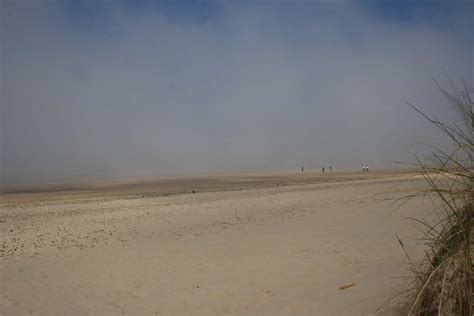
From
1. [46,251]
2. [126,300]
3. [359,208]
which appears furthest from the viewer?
[359,208]

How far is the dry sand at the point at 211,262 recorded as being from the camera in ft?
16.4

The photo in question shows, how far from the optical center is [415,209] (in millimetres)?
11039

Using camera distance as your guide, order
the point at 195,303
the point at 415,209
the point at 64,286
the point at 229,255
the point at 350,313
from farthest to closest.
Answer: the point at 415,209 → the point at 229,255 → the point at 64,286 → the point at 195,303 → the point at 350,313

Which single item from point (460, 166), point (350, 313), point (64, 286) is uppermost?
point (460, 166)

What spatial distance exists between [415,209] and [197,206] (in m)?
9.56

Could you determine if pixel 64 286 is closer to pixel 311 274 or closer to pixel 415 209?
pixel 311 274

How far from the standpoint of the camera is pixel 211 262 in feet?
25.2

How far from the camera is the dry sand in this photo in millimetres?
4984

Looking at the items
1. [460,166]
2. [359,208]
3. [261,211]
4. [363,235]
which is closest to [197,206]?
[261,211]

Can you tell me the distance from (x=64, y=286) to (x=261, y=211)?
8.70 m

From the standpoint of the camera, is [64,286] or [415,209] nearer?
[64,286]

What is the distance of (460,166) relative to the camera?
2.97 metres

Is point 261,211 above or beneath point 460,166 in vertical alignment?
beneath

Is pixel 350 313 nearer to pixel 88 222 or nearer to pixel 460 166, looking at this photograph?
pixel 460 166
